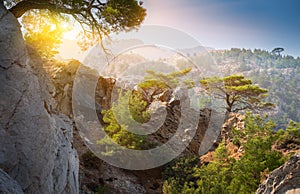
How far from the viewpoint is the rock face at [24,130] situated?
5582 millimetres

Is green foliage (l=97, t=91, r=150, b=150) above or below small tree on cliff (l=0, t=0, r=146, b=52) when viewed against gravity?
below

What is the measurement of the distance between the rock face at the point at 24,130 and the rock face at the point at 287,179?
7973 millimetres

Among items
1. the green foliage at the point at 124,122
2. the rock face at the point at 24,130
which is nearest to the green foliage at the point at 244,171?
the green foliage at the point at 124,122

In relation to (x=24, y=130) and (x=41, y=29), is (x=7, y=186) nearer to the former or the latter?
(x=24, y=130)

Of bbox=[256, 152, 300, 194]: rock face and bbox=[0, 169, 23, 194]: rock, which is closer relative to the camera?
bbox=[0, 169, 23, 194]: rock

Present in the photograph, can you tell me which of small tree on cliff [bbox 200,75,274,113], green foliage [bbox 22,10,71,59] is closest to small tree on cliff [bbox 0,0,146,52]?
green foliage [bbox 22,10,71,59]

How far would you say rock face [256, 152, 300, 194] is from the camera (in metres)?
8.74

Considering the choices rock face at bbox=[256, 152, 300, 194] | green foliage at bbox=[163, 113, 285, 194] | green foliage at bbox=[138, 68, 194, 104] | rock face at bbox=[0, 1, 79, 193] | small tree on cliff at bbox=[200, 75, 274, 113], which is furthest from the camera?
green foliage at bbox=[138, 68, 194, 104]

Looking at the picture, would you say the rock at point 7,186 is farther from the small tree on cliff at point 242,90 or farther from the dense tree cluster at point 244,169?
the small tree on cliff at point 242,90

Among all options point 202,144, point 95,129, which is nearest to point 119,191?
point 95,129

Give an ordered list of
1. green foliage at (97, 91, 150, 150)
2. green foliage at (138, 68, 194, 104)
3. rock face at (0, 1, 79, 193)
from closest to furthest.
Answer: rock face at (0, 1, 79, 193) → green foliage at (97, 91, 150, 150) → green foliage at (138, 68, 194, 104)

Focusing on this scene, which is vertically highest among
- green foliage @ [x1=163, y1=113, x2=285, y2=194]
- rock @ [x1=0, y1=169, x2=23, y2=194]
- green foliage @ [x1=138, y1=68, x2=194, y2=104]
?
green foliage @ [x1=138, y1=68, x2=194, y2=104]

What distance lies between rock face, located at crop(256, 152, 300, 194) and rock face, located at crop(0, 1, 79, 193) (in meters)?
7.97

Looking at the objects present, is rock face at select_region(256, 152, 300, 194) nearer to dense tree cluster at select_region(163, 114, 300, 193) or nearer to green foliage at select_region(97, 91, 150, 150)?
dense tree cluster at select_region(163, 114, 300, 193)
